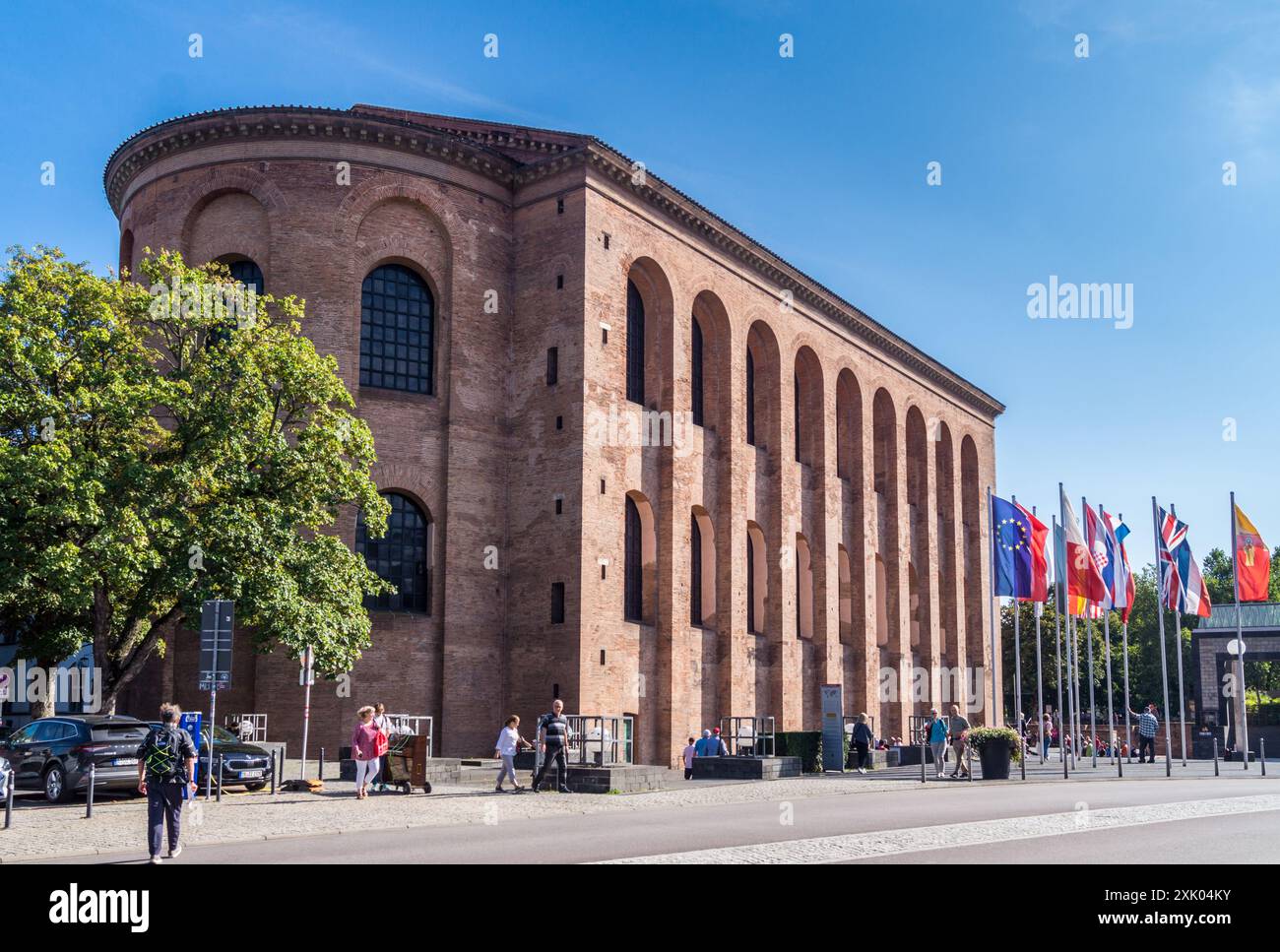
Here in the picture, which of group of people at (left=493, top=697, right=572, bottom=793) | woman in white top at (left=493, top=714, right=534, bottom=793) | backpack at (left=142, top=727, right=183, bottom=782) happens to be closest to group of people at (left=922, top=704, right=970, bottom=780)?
group of people at (left=493, top=697, right=572, bottom=793)

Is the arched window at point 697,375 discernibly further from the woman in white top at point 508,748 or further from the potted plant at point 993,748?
the woman in white top at point 508,748

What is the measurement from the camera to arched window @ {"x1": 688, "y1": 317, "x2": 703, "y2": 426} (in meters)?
38.6

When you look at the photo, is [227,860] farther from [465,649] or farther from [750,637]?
[750,637]

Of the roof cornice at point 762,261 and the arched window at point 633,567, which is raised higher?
the roof cornice at point 762,261

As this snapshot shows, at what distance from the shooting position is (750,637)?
38.7 m

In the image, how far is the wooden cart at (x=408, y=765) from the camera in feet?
72.2

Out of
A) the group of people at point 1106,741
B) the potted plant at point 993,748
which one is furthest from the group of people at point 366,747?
the group of people at point 1106,741

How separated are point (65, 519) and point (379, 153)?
14.1 metres

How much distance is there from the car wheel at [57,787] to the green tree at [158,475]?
2.93 m

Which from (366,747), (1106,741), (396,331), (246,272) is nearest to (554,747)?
(366,747)

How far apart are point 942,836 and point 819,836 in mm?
1443

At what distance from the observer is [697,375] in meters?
39.3

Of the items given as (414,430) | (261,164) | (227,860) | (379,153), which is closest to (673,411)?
(414,430)
